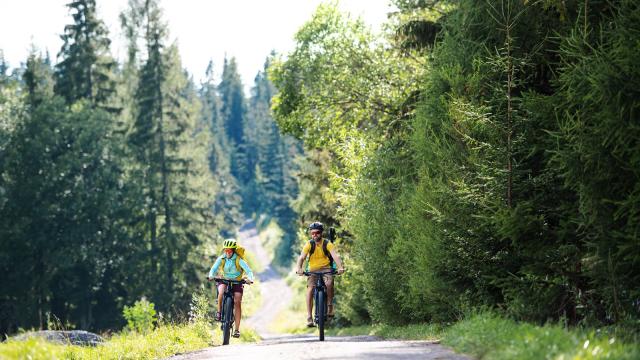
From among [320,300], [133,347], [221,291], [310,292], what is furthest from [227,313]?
[133,347]

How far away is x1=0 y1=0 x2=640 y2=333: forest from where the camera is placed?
10430mm

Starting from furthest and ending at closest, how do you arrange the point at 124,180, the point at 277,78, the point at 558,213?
the point at 124,180 → the point at 277,78 → the point at 558,213

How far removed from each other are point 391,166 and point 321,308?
8688 mm

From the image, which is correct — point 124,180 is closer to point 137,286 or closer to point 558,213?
point 137,286

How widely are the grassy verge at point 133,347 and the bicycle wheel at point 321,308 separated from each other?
231 centimetres

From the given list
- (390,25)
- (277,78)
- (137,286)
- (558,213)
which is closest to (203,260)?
(137,286)

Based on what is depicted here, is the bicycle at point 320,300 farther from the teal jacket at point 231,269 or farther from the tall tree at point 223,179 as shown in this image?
the tall tree at point 223,179

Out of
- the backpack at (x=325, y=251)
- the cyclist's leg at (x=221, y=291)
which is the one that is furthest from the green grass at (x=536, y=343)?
the cyclist's leg at (x=221, y=291)

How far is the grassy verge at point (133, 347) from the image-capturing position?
9617 millimetres

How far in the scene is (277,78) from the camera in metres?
30.9

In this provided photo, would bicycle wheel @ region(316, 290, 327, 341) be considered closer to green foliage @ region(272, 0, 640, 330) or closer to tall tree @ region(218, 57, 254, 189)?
green foliage @ region(272, 0, 640, 330)

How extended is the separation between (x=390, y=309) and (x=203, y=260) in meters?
34.3

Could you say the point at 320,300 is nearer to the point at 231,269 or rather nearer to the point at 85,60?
the point at 231,269

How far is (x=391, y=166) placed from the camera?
73.7ft
